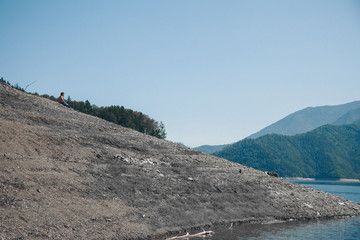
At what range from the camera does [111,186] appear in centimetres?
2555

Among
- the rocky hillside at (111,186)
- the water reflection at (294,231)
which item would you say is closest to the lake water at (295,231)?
the water reflection at (294,231)

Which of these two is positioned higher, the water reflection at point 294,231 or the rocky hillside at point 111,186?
the rocky hillside at point 111,186

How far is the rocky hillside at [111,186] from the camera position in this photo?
19.8 m

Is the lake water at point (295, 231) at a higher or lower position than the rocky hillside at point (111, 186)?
lower

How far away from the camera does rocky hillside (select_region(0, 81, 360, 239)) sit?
19812 millimetres

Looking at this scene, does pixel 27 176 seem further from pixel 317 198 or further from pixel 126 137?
pixel 317 198

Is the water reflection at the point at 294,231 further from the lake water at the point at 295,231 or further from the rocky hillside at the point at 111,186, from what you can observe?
the rocky hillside at the point at 111,186

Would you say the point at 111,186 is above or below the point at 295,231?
above

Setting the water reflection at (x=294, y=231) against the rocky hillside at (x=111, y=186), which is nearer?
the rocky hillside at (x=111, y=186)

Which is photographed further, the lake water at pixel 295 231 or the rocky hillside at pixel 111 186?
the lake water at pixel 295 231

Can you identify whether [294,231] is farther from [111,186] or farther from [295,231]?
[111,186]

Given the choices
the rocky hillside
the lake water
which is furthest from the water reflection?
the rocky hillside

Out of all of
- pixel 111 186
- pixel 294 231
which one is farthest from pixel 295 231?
pixel 111 186

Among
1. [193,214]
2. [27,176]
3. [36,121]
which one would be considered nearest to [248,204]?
[193,214]
